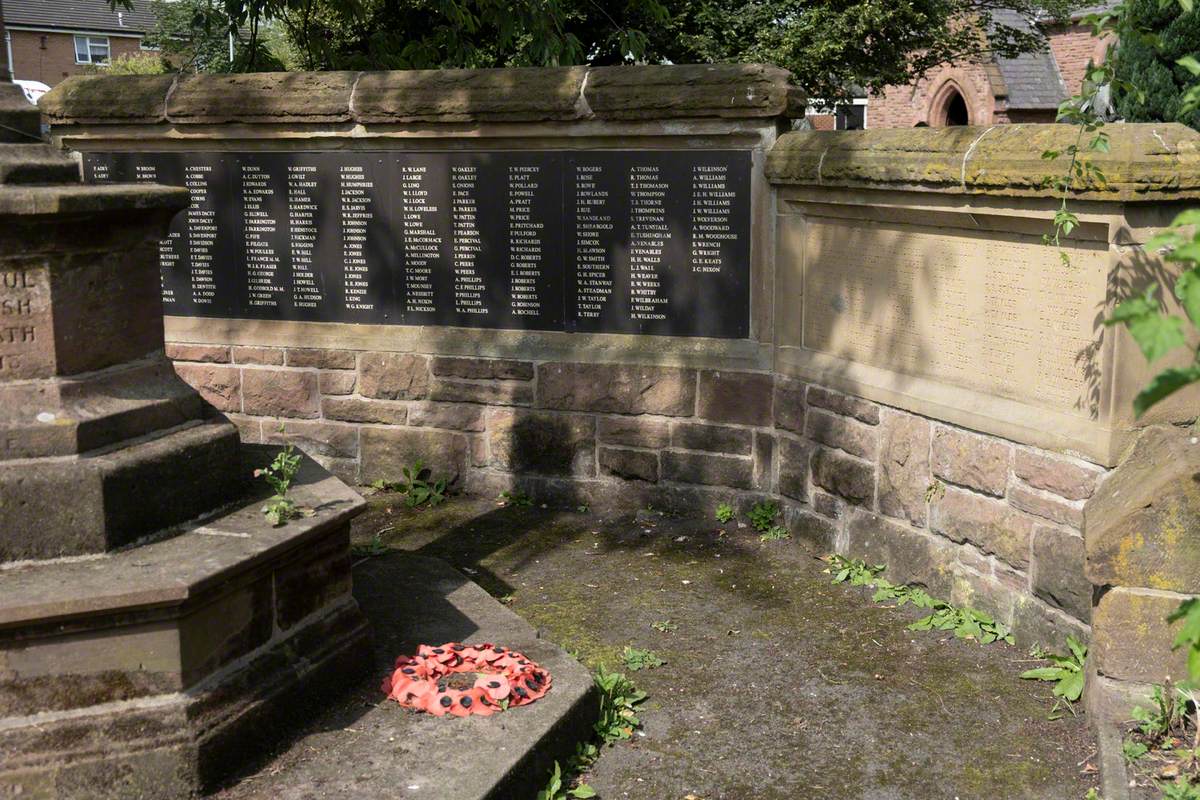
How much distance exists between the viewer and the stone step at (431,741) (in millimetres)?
3783

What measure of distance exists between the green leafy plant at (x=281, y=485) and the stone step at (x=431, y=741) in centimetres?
66

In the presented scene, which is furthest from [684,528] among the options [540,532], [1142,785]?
[1142,785]

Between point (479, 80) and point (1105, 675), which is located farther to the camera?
point (479, 80)

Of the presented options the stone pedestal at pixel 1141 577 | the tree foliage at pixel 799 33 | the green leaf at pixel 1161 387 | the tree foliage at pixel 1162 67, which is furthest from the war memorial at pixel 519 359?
the tree foliage at pixel 799 33

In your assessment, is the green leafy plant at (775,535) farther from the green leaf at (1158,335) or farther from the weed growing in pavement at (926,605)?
the green leaf at (1158,335)

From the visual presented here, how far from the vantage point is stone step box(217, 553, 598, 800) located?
3.78 metres

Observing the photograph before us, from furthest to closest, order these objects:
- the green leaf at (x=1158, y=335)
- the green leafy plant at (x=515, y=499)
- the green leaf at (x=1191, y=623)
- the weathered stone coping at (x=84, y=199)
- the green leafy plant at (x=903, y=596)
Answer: the green leafy plant at (x=515, y=499) < the green leafy plant at (x=903, y=596) < the weathered stone coping at (x=84, y=199) < the green leaf at (x=1191, y=623) < the green leaf at (x=1158, y=335)

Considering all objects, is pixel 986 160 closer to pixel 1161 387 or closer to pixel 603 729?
pixel 603 729

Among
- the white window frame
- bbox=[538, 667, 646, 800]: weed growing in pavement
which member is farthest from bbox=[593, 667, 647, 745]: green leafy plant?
the white window frame

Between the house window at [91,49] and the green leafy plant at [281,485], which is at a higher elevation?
the house window at [91,49]

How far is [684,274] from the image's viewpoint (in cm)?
673

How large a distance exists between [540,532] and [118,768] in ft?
10.7

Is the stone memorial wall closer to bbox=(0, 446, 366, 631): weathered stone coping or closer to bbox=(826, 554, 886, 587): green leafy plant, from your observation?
bbox=(826, 554, 886, 587): green leafy plant

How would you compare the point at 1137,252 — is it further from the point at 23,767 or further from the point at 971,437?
the point at 23,767
